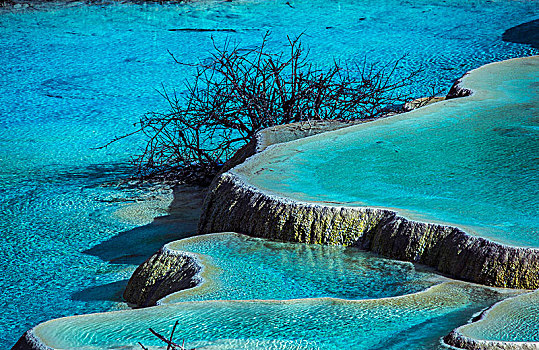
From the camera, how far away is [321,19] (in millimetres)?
11359

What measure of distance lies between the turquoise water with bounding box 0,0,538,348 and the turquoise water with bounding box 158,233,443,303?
2.15 ft

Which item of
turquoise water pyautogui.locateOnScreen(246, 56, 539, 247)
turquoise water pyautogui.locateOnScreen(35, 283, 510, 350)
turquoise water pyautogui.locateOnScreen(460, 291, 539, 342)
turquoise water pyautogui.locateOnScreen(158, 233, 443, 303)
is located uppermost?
turquoise water pyautogui.locateOnScreen(246, 56, 539, 247)

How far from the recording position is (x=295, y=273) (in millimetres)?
2693

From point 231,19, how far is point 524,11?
13.9ft

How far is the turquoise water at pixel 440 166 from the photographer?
283 centimetres

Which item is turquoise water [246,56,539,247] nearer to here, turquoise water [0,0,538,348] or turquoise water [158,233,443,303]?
turquoise water [158,233,443,303]

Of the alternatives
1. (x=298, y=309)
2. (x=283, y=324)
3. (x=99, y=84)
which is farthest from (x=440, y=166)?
(x=99, y=84)

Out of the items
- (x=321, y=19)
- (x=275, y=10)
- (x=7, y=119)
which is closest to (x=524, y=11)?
(x=321, y=19)

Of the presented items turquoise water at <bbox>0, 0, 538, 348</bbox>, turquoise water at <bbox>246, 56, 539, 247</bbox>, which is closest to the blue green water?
turquoise water at <bbox>246, 56, 539, 247</bbox>

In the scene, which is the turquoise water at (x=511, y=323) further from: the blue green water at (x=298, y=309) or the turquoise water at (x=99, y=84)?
the turquoise water at (x=99, y=84)

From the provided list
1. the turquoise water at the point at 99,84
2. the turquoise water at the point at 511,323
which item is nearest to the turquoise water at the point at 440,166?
the turquoise water at the point at 511,323

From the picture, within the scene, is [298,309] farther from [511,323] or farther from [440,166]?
[440,166]

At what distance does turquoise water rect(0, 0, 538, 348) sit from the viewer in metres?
4.08

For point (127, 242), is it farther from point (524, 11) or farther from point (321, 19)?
point (524, 11)
